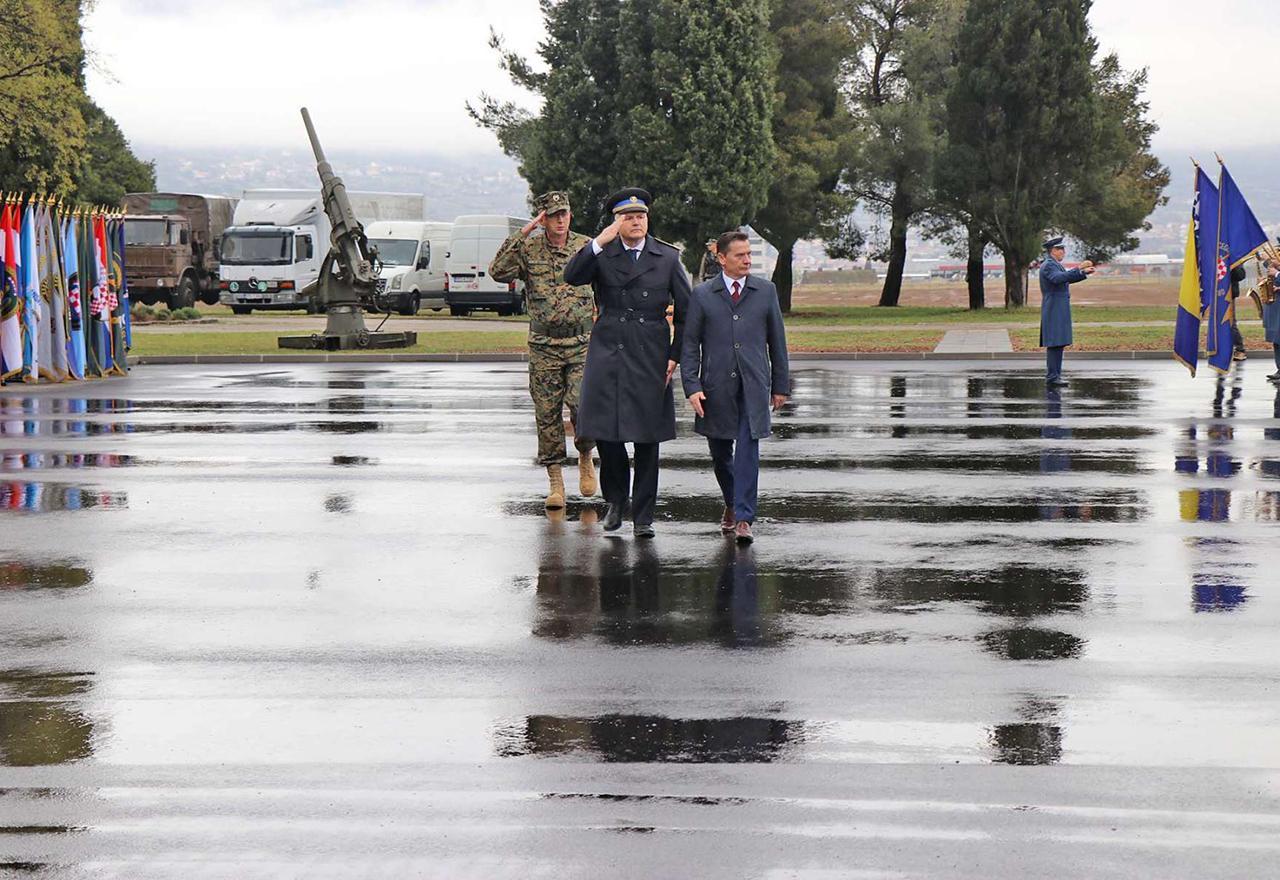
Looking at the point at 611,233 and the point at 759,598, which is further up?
the point at 611,233

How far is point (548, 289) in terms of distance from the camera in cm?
1168

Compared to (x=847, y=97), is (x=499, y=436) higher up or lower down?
lower down

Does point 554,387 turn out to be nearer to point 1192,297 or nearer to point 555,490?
point 555,490

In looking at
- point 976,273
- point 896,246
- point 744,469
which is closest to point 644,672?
point 744,469

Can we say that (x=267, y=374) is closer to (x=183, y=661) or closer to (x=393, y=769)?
(x=183, y=661)

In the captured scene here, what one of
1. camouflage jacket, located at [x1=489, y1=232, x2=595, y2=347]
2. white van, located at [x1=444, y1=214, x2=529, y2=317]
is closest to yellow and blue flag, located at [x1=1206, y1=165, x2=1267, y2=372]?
camouflage jacket, located at [x1=489, y1=232, x2=595, y2=347]

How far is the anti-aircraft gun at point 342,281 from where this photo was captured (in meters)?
32.3

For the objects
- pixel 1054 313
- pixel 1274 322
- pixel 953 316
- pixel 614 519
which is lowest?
pixel 614 519

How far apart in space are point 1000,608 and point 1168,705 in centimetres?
189

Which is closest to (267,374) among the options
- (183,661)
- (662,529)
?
(662,529)

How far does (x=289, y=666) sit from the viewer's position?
7281 millimetres

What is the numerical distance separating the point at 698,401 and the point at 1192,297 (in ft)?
44.5

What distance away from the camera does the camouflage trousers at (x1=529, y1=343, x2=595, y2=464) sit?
462 inches

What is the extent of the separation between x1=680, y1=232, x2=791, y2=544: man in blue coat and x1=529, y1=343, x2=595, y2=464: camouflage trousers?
1.44 m
